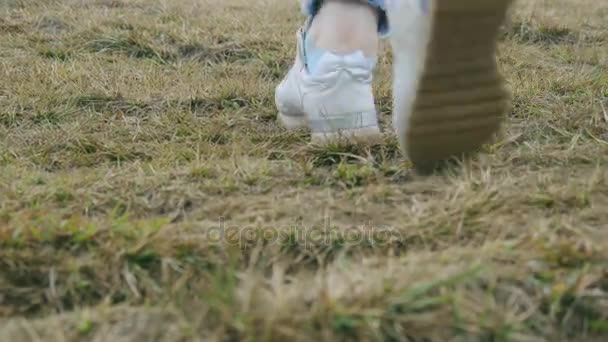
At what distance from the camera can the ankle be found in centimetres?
140

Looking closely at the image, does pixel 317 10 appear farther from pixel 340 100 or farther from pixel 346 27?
pixel 340 100

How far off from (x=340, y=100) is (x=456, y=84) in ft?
1.22

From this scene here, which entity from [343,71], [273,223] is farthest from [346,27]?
[273,223]

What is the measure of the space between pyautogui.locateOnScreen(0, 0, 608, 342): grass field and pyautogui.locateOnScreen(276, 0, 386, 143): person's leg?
0.06m

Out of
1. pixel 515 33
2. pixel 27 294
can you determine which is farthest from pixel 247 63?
pixel 27 294

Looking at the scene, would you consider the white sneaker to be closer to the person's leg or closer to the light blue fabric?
the person's leg

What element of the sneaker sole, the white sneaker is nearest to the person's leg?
the white sneaker

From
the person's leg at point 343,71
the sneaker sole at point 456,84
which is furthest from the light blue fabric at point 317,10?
the sneaker sole at point 456,84

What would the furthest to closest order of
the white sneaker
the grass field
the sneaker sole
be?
the white sneaker
the sneaker sole
the grass field

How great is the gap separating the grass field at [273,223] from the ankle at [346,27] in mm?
200

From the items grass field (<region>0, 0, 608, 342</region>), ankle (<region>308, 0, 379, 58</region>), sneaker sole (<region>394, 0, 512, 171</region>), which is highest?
ankle (<region>308, 0, 379, 58</region>)

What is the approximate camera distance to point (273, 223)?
1.06 metres

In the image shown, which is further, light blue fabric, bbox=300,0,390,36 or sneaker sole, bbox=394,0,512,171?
light blue fabric, bbox=300,0,390,36

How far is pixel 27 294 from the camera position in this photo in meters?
0.89
